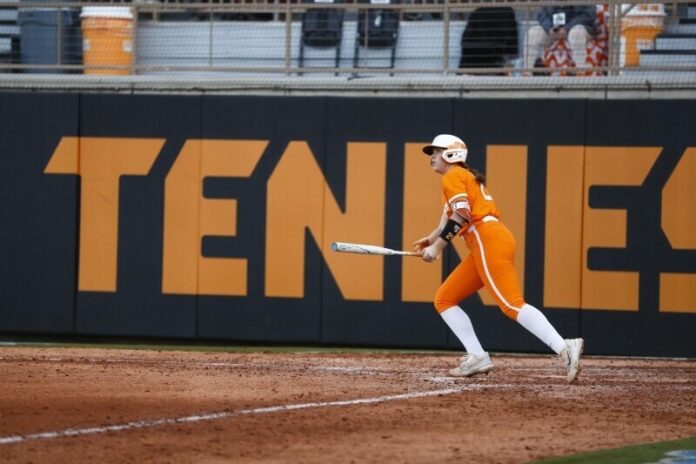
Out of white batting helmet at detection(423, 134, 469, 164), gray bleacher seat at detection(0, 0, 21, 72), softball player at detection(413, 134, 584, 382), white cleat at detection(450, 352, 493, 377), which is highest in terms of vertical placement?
gray bleacher seat at detection(0, 0, 21, 72)

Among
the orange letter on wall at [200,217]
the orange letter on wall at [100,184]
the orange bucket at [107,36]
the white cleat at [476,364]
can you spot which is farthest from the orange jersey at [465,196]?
the orange bucket at [107,36]

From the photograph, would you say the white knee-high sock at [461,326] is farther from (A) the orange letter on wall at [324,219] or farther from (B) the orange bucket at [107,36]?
(B) the orange bucket at [107,36]

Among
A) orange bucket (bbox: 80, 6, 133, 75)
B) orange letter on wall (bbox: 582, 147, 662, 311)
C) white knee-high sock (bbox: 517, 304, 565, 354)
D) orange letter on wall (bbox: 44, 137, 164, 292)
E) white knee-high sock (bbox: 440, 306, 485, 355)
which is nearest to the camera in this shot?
white knee-high sock (bbox: 517, 304, 565, 354)

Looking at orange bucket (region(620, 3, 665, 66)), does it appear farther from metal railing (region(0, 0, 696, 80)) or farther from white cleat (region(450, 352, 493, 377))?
white cleat (region(450, 352, 493, 377))

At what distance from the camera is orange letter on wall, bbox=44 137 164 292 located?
15641 mm

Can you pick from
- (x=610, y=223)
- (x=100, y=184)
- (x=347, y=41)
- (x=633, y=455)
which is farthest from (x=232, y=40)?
(x=633, y=455)

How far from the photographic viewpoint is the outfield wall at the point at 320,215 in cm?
1451

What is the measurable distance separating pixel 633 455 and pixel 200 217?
8748 mm

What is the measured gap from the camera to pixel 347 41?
17.0 metres

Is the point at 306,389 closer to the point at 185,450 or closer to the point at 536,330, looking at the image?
the point at 536,330

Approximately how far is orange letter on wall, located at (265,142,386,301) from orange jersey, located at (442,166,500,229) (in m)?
4.62

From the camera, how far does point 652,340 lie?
14508 mm

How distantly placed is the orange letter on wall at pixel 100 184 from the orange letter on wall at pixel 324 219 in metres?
1.72

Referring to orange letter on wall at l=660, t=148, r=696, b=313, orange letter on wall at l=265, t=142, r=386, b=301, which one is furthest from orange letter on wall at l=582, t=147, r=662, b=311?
orange letter on wall at l=265, t=142, r=386, b=301
